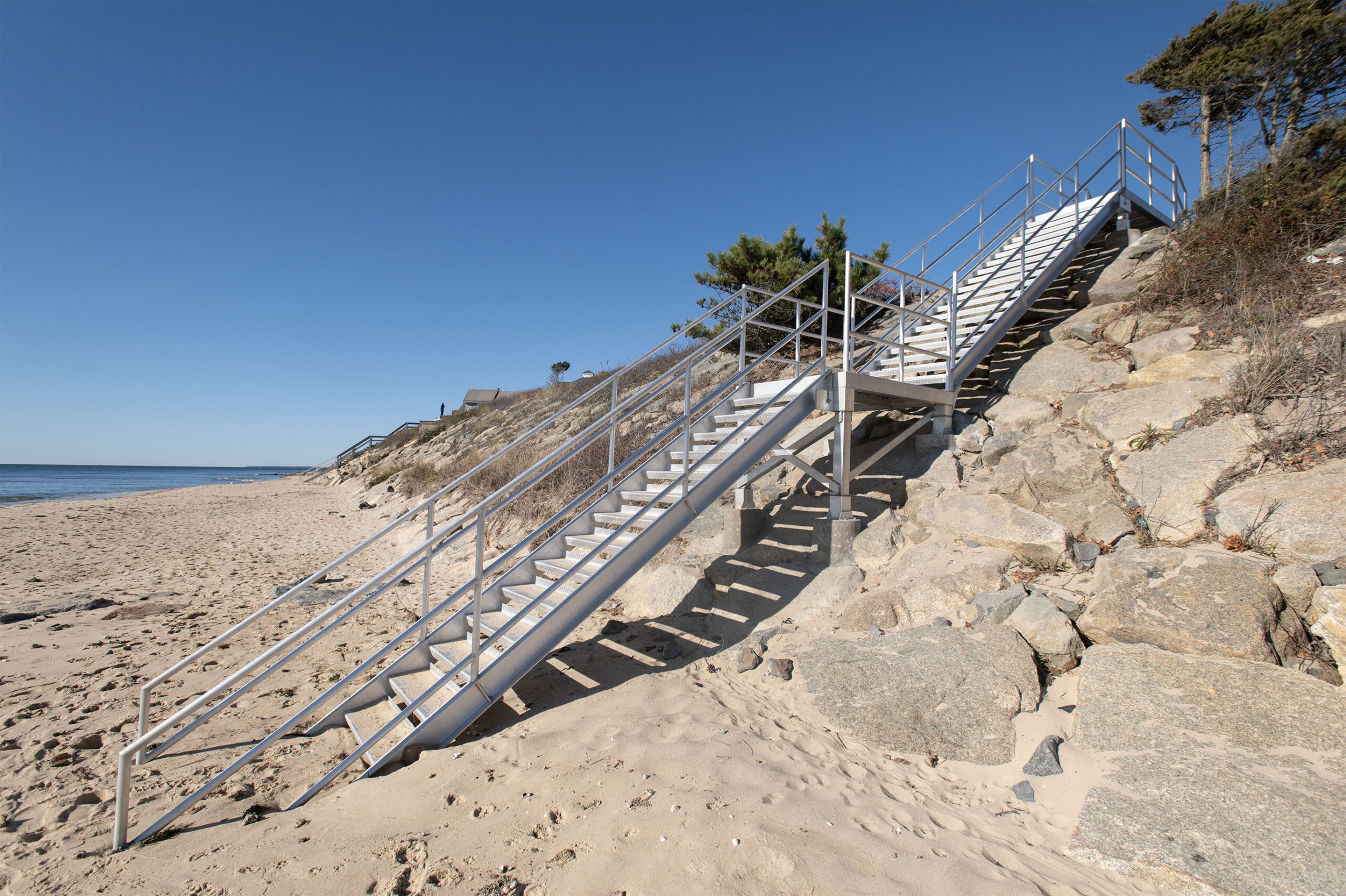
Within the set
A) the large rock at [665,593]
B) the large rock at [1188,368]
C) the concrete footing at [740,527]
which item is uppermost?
the large rock at [1188,368]

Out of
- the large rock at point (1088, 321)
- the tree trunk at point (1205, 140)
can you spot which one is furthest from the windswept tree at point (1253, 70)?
the large rock at point (1088, 321)

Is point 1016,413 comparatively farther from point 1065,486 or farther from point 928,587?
point 928,587

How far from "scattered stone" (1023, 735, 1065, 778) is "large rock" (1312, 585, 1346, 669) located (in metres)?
1.76

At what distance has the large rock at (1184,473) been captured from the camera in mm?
5754

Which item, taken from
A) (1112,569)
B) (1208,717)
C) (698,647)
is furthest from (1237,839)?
(698,647)

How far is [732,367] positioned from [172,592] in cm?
1060

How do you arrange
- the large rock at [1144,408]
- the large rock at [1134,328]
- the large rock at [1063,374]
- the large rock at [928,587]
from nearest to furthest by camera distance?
the large rock at [928,587] → the large rock at [1144,408] → the large rock at [1063,374] → the large rock at [1134,328]

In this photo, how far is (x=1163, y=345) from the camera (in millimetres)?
7836

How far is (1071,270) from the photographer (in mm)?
11820

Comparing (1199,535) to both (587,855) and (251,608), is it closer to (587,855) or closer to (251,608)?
(587,855)

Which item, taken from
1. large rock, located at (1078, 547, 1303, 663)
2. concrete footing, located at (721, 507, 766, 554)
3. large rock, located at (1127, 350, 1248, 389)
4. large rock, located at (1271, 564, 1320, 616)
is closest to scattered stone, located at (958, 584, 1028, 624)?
large rock, located at (1078, 547, 1303, 663)

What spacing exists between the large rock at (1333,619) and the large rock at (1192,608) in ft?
0.37

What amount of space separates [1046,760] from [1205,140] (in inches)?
498

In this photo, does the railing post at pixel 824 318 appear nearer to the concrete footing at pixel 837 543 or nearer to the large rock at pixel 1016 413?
the concrete footing at pixel 837 543
